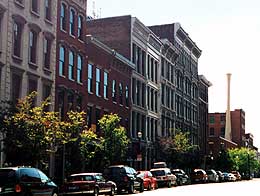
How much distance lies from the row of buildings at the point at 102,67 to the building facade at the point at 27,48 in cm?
6

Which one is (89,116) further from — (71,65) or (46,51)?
(46,51)

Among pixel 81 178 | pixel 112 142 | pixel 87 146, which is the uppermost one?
pixel 112 142

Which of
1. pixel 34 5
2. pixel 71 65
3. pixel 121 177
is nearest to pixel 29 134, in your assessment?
pixel 121 177

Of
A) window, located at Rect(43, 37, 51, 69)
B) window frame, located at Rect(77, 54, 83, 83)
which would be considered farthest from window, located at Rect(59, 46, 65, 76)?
window frame, located at Rect(77, 54, 83, 83)

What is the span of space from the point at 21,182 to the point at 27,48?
648 inches

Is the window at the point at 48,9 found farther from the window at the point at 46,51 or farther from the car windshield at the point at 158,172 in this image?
the car windshield at the point at 158,172

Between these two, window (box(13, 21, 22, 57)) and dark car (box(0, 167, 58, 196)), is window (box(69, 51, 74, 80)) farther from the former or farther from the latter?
dark car (box(0, 167, 58, 196))

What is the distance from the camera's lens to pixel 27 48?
35094 millimetres

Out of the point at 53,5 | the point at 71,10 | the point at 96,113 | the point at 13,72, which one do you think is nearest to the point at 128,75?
the point at 96,113

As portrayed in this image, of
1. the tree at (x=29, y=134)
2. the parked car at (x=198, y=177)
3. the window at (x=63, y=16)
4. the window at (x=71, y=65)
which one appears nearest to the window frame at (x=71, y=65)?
the window at (x=71, y=65)

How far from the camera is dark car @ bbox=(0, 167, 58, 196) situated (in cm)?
1981

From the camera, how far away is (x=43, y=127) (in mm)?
26703

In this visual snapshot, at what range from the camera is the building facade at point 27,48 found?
32.5 meters

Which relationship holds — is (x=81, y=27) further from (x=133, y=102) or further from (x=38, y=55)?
(x=133, y=102)
